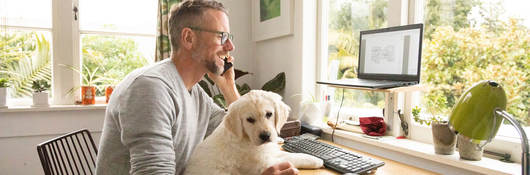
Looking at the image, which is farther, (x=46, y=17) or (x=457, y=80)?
(x=46, y=17)

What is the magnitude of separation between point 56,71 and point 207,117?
187cm

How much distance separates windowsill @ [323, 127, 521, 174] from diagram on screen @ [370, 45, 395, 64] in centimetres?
44

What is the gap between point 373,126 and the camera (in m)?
1.75

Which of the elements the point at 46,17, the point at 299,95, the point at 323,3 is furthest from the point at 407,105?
the point at 46,17

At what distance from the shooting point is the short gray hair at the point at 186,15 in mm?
1138

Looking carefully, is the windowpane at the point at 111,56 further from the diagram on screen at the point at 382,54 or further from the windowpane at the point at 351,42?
the diagram on screen at the point at 382,54

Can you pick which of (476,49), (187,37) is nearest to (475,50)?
(476,49)

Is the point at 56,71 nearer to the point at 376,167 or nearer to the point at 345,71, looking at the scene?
the point at 345,71

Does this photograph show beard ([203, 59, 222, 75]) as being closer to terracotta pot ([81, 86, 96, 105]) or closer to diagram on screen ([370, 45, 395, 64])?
diagram on screen ([370, 45, 395, 64])

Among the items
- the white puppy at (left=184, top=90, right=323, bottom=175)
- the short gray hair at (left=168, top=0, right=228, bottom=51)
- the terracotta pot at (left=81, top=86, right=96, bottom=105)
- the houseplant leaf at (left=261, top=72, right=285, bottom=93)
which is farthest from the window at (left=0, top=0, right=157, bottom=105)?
the white puppy at (left=184, top=90, right=323, bottom=175)

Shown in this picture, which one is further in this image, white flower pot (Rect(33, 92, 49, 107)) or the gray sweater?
white flower pot (Rect(33, 92, 49, 107))

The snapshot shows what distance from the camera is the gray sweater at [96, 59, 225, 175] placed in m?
0.82

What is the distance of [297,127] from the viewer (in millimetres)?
1943

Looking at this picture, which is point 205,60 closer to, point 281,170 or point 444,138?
point 281,170
